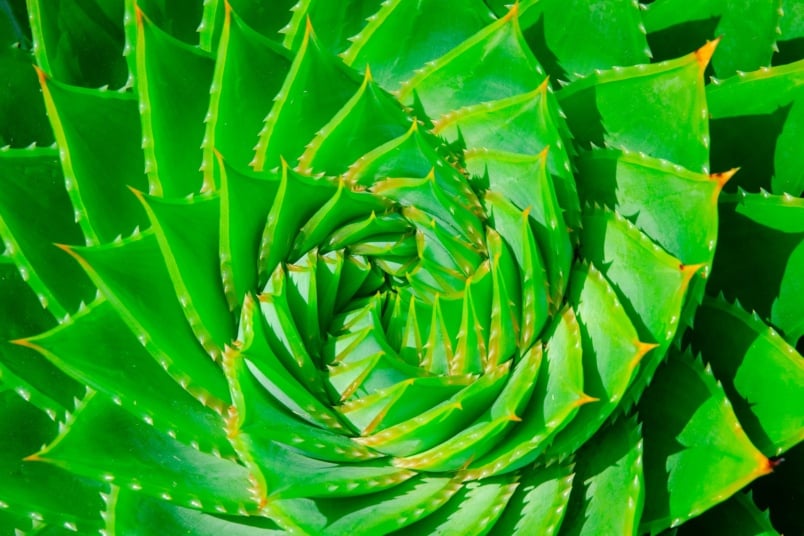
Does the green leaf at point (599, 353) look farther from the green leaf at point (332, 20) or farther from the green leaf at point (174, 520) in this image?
the green leaf at point (332, 20)

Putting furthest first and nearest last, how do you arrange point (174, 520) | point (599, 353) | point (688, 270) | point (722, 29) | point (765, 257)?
1. point (722, 29)
2. point (765, 257)
3. point (174, 520)
4. point (599, 353)
5. point (688, 270)

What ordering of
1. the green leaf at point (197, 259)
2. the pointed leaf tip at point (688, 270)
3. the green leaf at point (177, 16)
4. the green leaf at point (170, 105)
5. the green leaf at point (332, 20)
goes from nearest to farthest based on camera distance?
the pointed leaf tip at point (688, 270)
the green leaf at point (197, 259)
the green leaf at point (170, 105)
the green leaf at point (332, 20)
the green leaf at point (177, 16)

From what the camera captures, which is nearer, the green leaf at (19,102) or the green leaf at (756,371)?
the green leaf at (756,371)

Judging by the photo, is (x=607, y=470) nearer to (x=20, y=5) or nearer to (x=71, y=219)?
(x=71, y=219)

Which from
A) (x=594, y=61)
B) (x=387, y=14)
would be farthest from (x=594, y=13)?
(x=387, y=14)

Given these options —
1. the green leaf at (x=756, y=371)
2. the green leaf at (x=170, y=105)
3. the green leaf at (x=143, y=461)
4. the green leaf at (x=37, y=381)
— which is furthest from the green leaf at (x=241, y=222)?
the green leaf at (x=756, y=371)

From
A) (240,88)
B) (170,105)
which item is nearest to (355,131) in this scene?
(240,88)

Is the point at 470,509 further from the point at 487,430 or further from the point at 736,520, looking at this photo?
the point at 736,520

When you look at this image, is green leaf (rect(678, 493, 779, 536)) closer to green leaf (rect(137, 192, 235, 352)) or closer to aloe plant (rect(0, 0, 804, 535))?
aloe plant (rect(0, 0, 804, 535))
